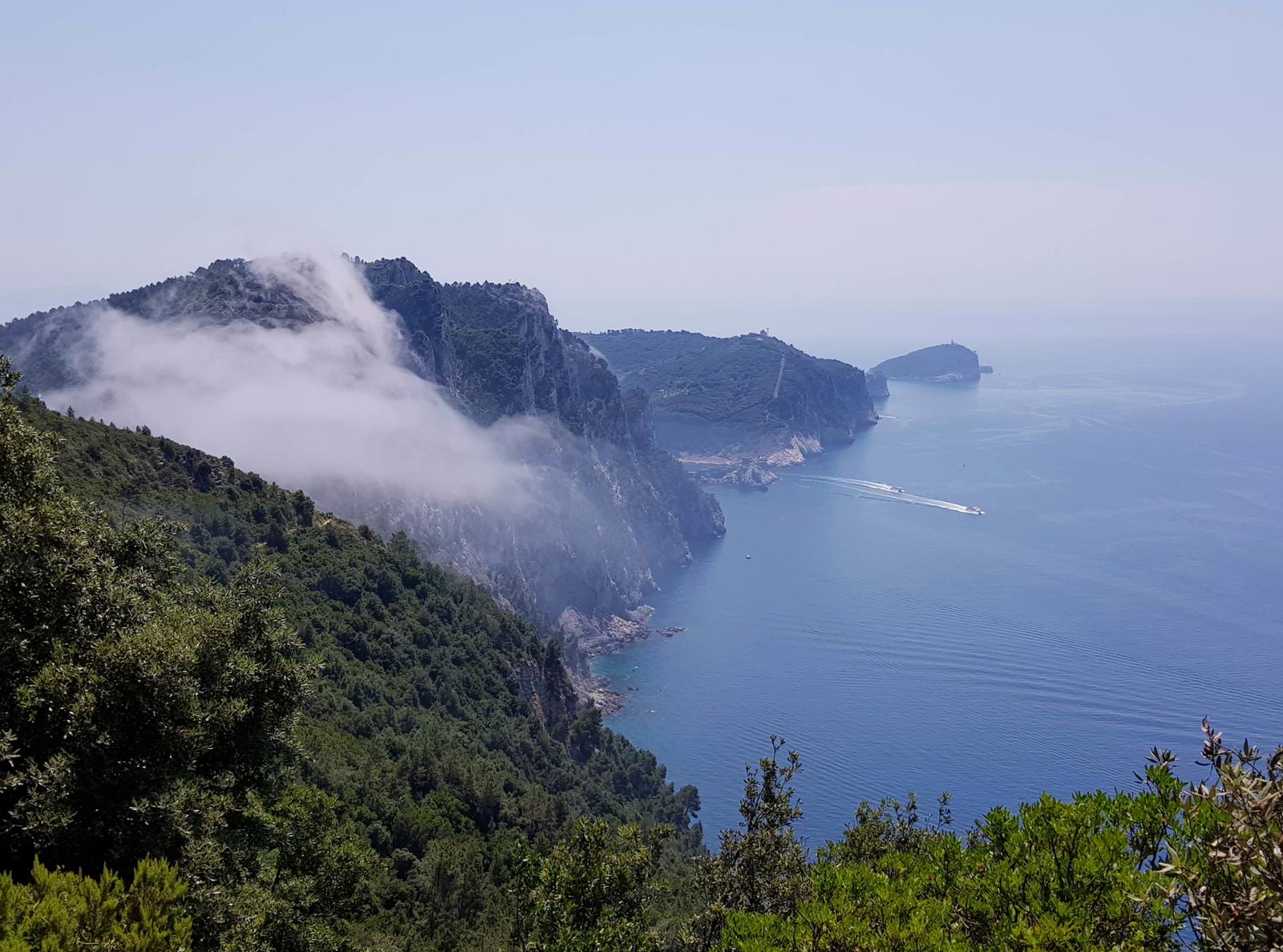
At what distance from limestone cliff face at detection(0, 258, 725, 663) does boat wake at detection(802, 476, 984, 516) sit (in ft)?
106

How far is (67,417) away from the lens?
5762 centimetres

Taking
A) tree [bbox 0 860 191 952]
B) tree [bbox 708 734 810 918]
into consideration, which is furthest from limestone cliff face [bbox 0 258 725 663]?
tree [bbox 0 860 191 952]

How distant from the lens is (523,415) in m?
127

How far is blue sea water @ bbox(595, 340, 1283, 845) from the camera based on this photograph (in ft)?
234

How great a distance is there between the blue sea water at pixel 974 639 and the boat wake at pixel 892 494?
1310 mm

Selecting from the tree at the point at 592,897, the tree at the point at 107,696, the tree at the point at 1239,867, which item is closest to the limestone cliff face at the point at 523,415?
the tree at the point at 107,696

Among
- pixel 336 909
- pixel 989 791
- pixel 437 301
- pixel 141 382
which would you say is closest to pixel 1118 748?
pixel 989 791

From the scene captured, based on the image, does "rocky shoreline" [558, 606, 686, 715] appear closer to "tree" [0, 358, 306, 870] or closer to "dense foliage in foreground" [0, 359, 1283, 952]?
"dense foliage in foreground" [0, 359, 1283, 952]

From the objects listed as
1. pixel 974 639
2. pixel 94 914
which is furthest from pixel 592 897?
pixel 974 639

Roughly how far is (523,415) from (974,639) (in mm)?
71515

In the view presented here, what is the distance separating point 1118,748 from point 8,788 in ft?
259

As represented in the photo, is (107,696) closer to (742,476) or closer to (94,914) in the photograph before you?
(94,914)

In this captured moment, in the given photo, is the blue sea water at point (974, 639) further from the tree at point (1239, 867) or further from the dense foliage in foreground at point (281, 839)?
the tree at point (1239, 867)

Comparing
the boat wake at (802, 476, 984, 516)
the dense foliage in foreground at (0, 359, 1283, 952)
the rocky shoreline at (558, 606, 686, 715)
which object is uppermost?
the dense foliage in foreground at (0, 359, 1283, 952)
